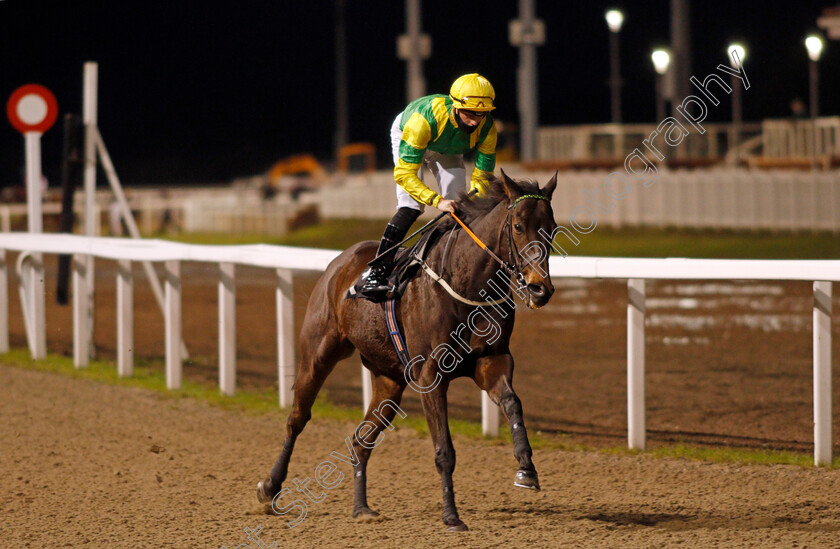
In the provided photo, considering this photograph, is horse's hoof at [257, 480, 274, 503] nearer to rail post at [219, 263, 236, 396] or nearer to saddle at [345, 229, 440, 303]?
saddle at [345, 229, 440, 303]

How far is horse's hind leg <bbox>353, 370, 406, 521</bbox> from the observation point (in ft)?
17.0

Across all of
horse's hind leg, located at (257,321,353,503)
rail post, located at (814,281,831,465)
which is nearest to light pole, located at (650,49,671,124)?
rail post, located at (814,281,831,465)

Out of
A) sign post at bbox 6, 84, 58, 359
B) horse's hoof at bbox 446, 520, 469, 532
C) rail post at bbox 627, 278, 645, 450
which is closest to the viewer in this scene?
horse's hoof at bbox 446, 520, 469, 532

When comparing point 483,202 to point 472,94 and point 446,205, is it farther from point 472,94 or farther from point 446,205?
point 472,94

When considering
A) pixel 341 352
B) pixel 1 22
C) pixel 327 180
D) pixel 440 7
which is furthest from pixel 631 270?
pixel 440 7

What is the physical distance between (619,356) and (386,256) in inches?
209

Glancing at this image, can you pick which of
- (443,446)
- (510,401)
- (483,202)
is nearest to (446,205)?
(483,202)

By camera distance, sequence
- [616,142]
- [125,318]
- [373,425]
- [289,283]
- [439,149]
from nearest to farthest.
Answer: [439,149] → [373,425] → [289,283] → [125,318] → [616,142]

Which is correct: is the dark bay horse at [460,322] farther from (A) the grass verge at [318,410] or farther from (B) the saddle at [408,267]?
(A) the grass verge at [318,410]

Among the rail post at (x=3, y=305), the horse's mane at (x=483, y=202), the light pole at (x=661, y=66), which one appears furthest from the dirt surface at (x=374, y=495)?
the light pole at (x=661, y=66)

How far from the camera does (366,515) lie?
5.03 m

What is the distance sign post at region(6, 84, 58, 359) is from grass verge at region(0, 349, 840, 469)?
0.91ft

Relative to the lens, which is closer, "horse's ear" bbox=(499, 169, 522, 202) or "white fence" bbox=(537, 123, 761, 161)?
"horse's ear" bbox=(499, 169, 522, 202)

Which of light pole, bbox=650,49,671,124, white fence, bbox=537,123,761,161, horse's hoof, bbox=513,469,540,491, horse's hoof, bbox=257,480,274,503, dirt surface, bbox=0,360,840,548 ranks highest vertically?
light pole, bbox=650,49,671,124
